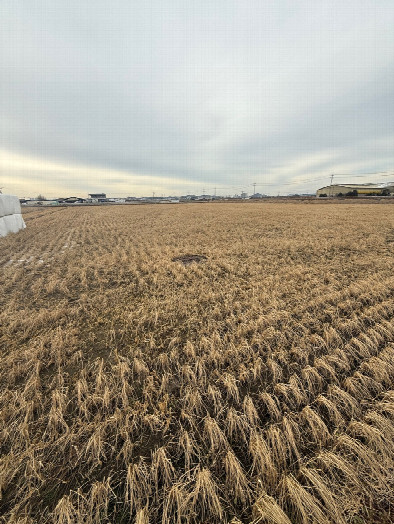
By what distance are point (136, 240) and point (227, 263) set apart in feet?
31.0

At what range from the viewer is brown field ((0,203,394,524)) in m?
2.20

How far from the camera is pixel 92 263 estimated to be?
36.1ft

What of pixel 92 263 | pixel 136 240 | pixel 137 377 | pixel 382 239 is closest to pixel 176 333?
pixel 137 377

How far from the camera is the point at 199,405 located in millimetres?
3283

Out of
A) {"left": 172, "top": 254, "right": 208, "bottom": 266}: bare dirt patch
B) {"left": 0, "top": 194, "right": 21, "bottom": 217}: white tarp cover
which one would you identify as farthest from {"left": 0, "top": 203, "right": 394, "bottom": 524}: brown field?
{"left": 0, "top": 194, "right": 21, "bottom": 217}: white tarp cover

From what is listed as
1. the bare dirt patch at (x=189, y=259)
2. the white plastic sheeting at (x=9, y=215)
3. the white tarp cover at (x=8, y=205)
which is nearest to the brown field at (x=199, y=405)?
the bare dirt patch at (x=189, y=259)

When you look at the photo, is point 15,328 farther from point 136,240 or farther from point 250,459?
point 136,240

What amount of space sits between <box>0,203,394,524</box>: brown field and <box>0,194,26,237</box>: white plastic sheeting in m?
16.4

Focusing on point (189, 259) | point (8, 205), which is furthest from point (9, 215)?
point (189, 259)

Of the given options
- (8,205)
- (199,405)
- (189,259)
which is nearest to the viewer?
(199,405)

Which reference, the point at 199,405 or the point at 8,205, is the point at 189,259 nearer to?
the point at 199,405

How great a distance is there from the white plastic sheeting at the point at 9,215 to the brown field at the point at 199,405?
1643cm

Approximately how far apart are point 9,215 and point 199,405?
85.1 feet

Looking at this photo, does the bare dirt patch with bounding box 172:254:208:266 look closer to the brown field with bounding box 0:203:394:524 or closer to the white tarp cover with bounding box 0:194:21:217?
the brown field with bounding box 0:203:394:524
